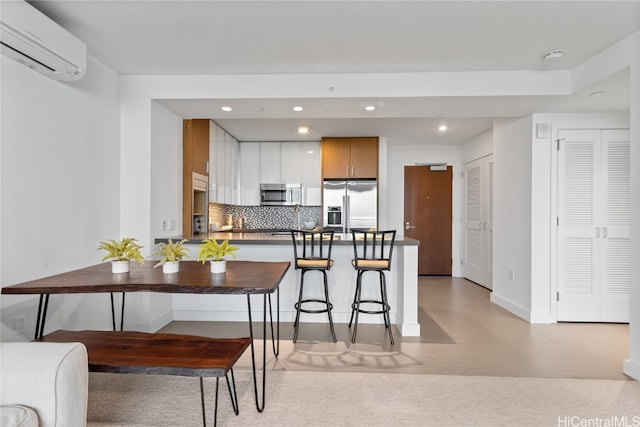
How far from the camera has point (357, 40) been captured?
103 inches

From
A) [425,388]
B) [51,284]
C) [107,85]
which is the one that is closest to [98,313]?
[51,284]

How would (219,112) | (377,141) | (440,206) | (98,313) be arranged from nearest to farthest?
(98,313)
(219,112)
(377,141)
(440,206)

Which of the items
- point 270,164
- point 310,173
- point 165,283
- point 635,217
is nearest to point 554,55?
point 635,217

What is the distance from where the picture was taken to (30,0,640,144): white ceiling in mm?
2223

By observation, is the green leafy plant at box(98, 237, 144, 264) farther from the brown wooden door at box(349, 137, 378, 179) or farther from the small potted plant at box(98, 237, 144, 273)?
the brown wooden door at box(349, 137, 378, 179)

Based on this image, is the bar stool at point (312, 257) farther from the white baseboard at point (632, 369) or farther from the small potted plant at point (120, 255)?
the white baseboard at point (632, 369)

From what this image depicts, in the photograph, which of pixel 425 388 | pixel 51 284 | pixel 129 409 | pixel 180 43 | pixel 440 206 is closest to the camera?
pixel 51 284

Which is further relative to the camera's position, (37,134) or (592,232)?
(592,232)

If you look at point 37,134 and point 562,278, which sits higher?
point 37,134

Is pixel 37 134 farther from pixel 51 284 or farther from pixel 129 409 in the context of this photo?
pixel 129 409

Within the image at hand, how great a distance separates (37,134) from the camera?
7.89ft

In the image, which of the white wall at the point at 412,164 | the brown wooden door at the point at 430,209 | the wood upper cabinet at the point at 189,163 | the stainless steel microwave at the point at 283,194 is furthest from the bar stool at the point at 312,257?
the brown wooden door at the point at 430,209

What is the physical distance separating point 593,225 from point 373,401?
11.0 ft

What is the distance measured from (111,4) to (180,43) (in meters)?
0.56
